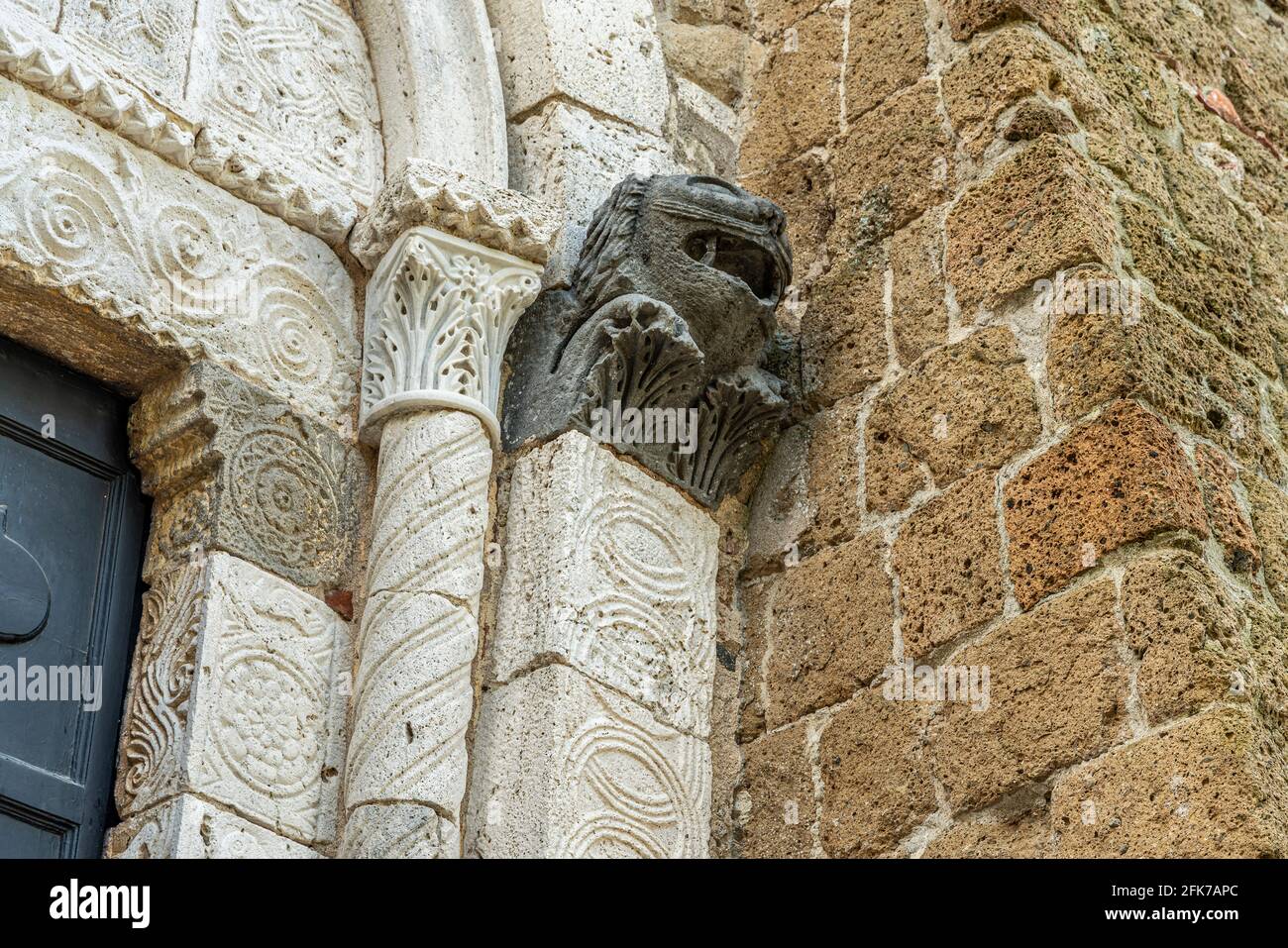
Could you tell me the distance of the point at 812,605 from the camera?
14.0 feet

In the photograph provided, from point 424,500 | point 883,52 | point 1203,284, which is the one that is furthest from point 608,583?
point 883,52

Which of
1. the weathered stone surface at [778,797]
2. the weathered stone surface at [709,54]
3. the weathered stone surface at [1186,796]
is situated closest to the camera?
the weathered stone surface at [1186,796]

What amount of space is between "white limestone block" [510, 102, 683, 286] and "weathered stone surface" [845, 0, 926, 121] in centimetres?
49

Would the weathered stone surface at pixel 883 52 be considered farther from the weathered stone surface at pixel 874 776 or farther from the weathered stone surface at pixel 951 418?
the weathered stone surface at pixel 874 776

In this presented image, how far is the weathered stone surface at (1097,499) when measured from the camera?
12.2 feet

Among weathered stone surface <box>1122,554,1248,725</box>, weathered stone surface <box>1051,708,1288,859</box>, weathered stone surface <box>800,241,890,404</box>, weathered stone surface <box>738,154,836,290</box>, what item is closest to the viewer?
weathered stone surface <box>1051,708,1288,859</box>

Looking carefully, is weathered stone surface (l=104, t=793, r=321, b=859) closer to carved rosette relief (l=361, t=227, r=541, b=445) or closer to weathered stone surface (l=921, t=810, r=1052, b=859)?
carved rosette relief (l=361, t=227, r=541, b=445)

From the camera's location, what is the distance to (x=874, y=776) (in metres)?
3.93

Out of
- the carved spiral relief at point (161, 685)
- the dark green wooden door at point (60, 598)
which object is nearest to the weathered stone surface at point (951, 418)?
the carved spiral relief at point (161, 685)

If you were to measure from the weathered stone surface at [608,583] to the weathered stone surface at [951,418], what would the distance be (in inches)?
A: 17.4

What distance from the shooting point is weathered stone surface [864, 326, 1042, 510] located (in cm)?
404

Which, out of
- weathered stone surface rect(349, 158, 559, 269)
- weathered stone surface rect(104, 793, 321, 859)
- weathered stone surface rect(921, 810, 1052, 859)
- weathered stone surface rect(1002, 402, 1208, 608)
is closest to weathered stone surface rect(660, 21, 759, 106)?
weathered stone surface rect(349, 158, 559, 269)

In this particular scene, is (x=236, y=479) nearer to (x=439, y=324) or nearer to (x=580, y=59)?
(x=439, y=324)

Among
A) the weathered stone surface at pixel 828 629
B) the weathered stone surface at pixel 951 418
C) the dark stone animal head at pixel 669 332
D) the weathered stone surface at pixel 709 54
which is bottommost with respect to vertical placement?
the weathered stone surface at pixel 828 629
